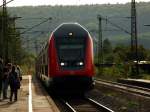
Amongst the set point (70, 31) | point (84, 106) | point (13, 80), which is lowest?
point (84, 106)

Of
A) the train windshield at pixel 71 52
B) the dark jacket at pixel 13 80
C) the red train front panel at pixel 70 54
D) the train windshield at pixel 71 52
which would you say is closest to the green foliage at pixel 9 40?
the red train front panel at pixel 70 54

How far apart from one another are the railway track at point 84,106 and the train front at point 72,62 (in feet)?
2.79

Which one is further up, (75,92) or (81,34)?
(81,34)

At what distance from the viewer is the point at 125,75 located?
218 feet

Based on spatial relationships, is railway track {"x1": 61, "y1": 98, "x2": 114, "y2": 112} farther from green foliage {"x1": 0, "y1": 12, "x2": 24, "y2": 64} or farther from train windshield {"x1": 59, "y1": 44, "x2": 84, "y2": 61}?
green foliage {"x1": 0, "y1": 12, "x2": 24, "y2": 64}

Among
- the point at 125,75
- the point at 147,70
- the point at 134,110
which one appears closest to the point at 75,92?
the point at 134,110

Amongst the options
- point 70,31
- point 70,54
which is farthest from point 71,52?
point 70,31

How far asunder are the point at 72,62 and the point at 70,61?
0.38 feet

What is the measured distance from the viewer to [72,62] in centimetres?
2902

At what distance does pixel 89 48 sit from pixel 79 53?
1.92 feet

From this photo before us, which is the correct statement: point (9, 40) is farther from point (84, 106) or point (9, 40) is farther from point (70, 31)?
point (84, 106)

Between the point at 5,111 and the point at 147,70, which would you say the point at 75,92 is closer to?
the point at 5,111

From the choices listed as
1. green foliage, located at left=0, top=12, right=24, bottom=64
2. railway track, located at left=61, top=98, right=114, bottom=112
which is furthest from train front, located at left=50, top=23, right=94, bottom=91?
green foliage, located at left=0, top=12, right=24, bottom=64

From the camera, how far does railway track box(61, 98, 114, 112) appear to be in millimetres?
23609
